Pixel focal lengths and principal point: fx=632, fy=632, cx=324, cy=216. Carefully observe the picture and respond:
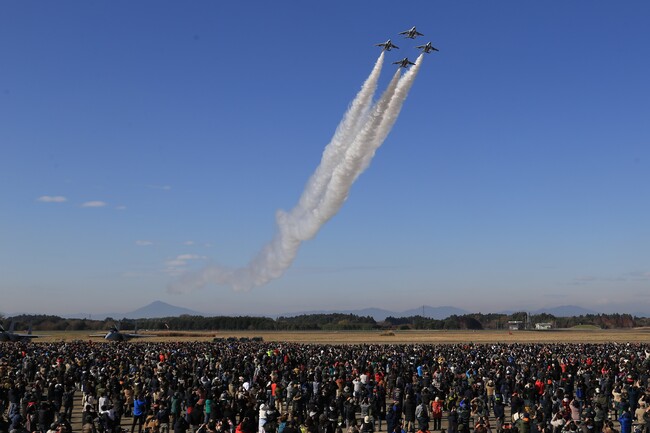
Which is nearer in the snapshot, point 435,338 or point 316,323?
point 435,338

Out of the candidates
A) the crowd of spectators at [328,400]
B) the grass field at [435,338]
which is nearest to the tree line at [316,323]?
the grass field at [435,338]

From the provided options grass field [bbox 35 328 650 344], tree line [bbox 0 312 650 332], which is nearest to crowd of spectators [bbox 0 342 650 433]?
grass field [bbox 35 328 650 344]

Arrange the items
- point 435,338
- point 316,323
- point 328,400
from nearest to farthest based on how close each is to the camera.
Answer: point 328,400
point 435,338
point 316,323

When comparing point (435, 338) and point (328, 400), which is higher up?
point (328, 400)

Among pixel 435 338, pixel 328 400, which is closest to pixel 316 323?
pixel 435 338

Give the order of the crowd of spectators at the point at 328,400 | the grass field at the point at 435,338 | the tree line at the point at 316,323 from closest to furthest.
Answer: the crowd of spectators at the point at 328,400, the grass field at the point at 435,338, the tree line at the point at 316,323

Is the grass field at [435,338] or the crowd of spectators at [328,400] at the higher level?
the crowd of spectators at [328,400]

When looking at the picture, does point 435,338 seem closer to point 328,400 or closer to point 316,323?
point 328,400

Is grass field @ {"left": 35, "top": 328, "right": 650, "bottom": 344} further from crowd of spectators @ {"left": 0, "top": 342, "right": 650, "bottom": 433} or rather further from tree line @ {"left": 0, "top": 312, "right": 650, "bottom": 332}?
crowd of spectators @ {"left": 0, "top": 342, "right": 650, "bottom": 433}

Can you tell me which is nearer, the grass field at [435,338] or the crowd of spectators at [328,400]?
the crowd of spectators at [328,400]

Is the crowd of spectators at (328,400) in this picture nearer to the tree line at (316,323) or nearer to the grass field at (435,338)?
the grass field at (435,338)

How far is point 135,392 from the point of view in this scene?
16453mm

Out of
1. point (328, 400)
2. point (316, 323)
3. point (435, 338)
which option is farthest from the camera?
point (316, 323)

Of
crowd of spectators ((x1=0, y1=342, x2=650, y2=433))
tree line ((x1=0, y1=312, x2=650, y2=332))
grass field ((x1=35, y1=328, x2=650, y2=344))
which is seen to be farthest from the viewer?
tree line ((x1=0, y1=312, x2=650, y2=332))
